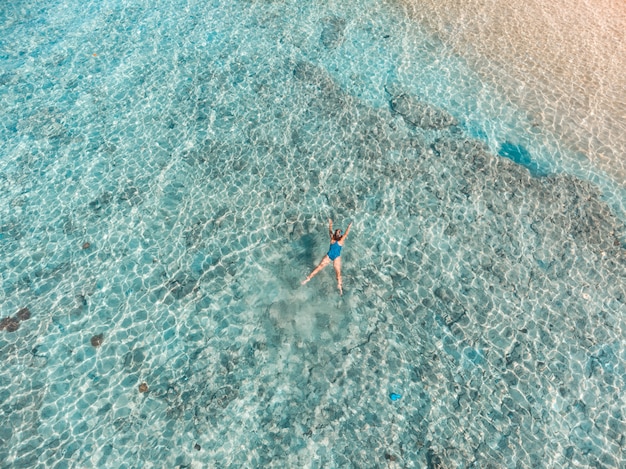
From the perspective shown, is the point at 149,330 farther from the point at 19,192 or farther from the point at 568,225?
the point at 568,225

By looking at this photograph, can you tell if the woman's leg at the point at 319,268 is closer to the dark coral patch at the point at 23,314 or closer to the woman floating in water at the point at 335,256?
the woman floating in water at the point at 335,256

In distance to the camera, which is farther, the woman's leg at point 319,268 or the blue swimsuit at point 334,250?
the woman's leg at point 319,268

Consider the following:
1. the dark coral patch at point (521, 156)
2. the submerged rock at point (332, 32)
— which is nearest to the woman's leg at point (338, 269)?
the dark coral patch at point (521, 156)

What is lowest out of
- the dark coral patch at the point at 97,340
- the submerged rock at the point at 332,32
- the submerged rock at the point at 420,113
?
the dark coral patch at the point at 97,340

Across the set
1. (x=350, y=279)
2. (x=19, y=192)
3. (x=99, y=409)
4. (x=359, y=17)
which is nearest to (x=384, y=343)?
(x=350, y=279)

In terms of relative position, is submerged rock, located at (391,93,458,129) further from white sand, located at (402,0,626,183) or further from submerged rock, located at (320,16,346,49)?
submerged rock, located at (320,16,346,49)

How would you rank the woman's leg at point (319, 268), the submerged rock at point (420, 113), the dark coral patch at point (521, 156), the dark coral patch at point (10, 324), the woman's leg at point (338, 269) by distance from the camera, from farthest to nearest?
1. the submerged rock at point (420, 113)
2. the dark coral patch at point (521, 156)
3. the woman's leg at point (319, 268)
4. the woman's leg at point (338, 269)
5. the dark coral patch at point (10, 324)
